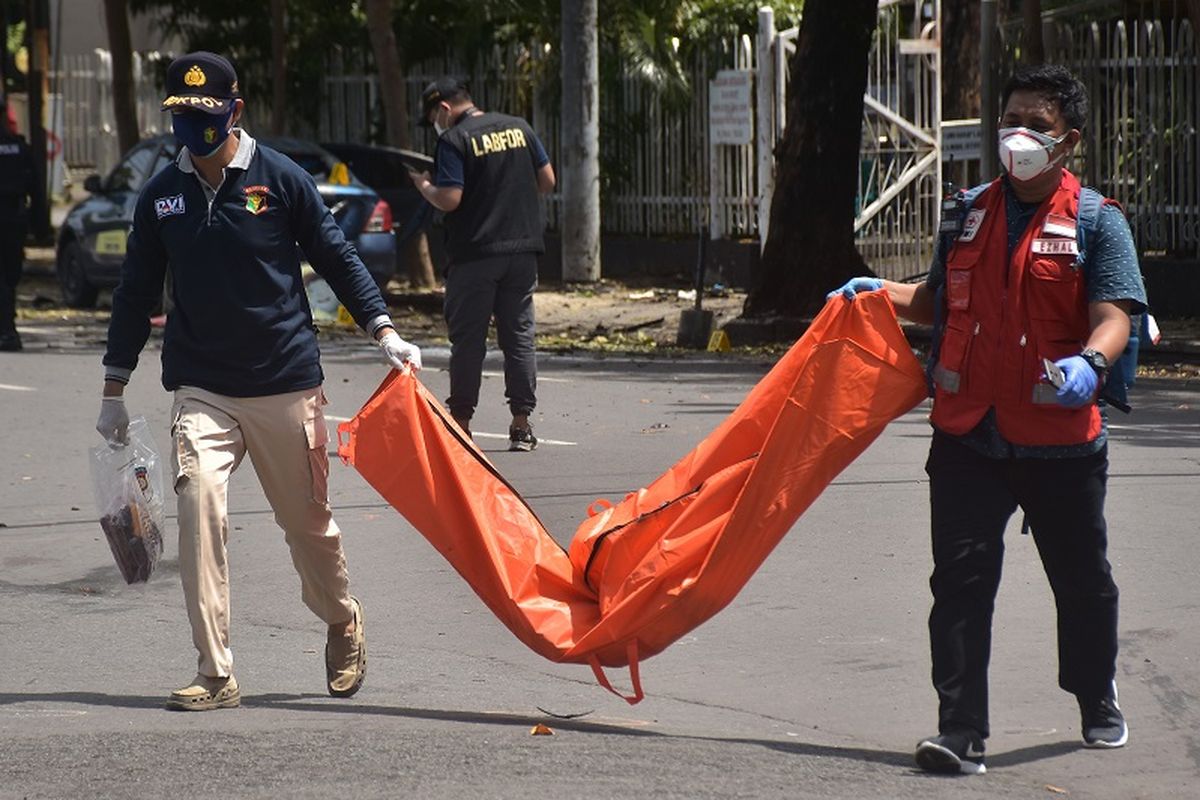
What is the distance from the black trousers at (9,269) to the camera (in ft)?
50.7

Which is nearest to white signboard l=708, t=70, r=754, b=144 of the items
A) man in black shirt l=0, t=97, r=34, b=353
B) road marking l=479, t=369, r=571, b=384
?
road marking l=479, t=369, r=571, b=384

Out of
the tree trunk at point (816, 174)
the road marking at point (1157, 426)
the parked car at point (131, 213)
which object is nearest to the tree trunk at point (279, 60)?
the parked car at point (131, 213)

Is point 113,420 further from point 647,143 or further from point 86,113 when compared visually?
point 86,113

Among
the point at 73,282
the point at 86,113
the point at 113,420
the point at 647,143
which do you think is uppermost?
the point at 86,113

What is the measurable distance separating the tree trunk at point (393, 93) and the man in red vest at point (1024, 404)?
15.5m

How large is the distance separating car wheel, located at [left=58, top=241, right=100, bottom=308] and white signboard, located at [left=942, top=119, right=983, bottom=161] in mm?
8171

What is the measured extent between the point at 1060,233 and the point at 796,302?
441 inches

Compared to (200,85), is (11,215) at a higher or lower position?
lower

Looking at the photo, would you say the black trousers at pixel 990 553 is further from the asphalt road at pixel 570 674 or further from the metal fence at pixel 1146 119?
the metal fence at pixel 1146 119

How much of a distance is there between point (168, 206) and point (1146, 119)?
42.5 feet

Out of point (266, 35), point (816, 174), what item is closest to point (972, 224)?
point (816, 174)

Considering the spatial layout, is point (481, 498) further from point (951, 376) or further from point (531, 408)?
point (531, 408)

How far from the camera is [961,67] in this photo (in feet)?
73.8

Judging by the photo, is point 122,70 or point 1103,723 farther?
point 122,70
